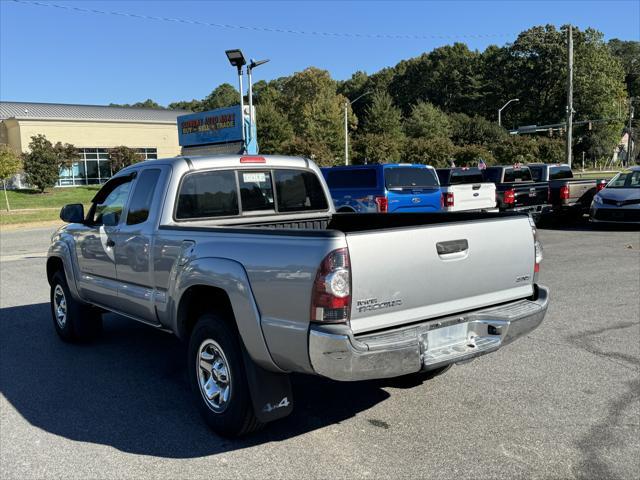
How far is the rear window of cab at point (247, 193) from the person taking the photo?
487 centimetres

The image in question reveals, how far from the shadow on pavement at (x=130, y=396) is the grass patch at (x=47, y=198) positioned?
98.3 ft

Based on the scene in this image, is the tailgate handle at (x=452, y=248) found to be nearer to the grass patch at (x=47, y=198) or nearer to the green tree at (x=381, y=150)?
the grass patch at (x=47, y=198)

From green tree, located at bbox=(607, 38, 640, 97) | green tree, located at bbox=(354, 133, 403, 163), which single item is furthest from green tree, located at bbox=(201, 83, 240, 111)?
green tree, located at bbox=(607, 38, 640, 97)

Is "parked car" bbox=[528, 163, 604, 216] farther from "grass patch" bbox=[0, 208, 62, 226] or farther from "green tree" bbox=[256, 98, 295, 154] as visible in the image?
"green tree" bbox=[256, 98, 295, 154]

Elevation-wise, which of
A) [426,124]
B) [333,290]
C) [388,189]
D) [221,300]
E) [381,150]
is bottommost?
[221,300]

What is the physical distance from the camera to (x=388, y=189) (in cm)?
1348

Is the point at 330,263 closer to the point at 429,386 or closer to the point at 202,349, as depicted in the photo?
the point at 202,349

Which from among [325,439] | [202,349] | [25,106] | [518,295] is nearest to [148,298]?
[202,349]

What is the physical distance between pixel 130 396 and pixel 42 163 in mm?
42121

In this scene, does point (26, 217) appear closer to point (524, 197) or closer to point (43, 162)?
point (43, 162)

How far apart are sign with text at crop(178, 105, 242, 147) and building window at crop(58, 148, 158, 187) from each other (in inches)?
519

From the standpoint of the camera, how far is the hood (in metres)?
15.8

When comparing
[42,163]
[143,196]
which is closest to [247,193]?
[143,196]

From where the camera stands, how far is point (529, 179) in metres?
19.7
